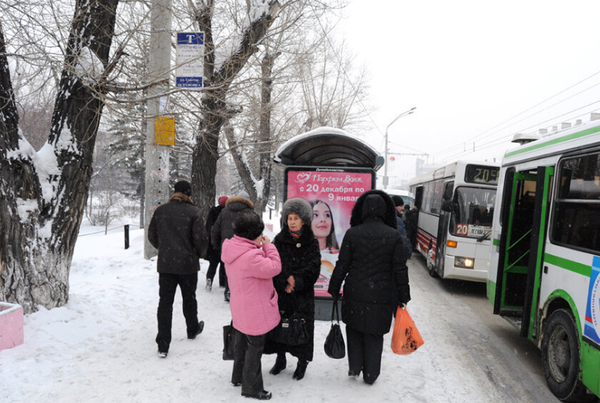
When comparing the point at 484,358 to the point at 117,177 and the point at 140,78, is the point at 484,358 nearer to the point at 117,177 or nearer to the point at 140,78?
the point at 140,78

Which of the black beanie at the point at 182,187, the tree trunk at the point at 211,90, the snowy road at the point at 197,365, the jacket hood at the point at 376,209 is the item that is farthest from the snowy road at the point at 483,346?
the tree trunk at the point at 211,90

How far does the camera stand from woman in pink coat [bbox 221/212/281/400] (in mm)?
3160

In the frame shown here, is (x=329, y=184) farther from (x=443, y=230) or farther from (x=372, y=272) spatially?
(x=443, y=230)

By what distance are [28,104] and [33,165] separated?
7.07 feet

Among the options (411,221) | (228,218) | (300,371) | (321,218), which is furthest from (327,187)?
(411,221)

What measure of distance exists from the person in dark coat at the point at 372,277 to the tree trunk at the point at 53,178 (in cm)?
352

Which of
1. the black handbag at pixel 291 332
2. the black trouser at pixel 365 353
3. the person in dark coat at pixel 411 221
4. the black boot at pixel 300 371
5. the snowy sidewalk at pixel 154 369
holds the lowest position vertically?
the snowy sidewalk at pixel 154 369

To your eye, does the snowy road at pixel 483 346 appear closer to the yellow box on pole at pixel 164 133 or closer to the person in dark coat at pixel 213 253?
the person in dark coat at pixel 213 253

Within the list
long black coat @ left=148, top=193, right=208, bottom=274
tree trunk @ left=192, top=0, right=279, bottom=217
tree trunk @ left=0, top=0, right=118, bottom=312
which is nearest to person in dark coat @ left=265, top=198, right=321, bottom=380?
long black coat @ left=148, top=193, right=208, bottom=274

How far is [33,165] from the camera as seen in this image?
4.83 m

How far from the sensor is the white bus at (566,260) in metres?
3.56

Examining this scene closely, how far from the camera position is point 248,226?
3.19 m

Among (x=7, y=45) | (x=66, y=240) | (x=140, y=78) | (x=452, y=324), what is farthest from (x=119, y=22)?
(x=452, y=324)

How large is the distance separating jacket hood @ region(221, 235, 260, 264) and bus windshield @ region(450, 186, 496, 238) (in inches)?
252
